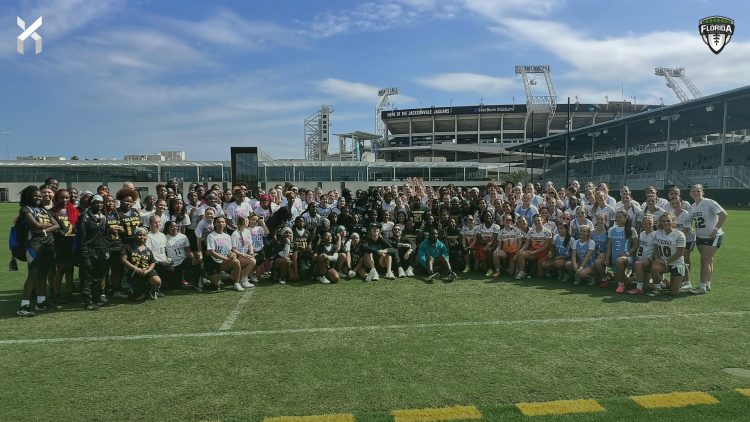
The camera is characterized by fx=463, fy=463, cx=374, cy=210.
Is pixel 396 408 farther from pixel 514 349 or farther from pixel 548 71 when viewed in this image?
pixel 548 71

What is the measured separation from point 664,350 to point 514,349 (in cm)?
148

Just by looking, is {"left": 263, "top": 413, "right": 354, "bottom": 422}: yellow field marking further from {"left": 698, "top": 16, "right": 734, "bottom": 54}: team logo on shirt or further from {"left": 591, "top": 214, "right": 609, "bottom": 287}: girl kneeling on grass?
{"left": 698, "top": 16, "right": 734, "bottom": 54}: team logo on shirt

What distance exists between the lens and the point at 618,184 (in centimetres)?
4312

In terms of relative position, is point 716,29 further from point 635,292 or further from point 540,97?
point 540,97

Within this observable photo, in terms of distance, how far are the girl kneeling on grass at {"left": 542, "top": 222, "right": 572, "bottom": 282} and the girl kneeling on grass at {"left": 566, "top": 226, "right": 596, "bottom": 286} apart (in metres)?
0.18

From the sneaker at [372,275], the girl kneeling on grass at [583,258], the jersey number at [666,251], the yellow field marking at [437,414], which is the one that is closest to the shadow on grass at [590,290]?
the girl kneeling on grass at [583,258]

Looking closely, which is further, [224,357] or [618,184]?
[618,184]

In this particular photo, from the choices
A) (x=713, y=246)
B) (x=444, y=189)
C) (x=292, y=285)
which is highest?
(x=444, y=189)

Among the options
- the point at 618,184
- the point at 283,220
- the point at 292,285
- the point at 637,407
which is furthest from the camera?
the point at 618,184

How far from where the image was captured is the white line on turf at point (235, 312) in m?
5.66

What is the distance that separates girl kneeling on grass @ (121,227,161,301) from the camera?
6993 mm

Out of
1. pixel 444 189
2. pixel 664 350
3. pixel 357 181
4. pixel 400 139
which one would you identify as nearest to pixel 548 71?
pixel 400 139

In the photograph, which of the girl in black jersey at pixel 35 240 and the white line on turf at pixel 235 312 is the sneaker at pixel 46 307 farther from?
the white line on turf at pixel 235 312

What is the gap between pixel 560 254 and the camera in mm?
8570
